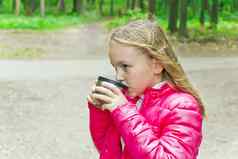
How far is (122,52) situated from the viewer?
6.72 feet

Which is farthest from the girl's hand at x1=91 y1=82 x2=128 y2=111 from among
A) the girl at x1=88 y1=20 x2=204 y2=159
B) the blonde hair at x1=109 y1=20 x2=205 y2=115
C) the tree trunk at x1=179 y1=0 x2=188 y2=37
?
the tree trunk at x1=179 y1=0 x2=188 y2=37

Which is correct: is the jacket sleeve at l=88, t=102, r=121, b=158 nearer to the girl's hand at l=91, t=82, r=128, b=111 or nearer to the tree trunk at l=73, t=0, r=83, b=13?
the girl's hand at l=91, t=82, r=128, b=111

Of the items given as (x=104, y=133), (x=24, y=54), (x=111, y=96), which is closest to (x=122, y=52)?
(x=111, y=96)

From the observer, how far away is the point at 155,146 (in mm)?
1976

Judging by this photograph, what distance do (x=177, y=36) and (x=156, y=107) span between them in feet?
68.4

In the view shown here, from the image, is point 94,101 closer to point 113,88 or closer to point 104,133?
point 113,88

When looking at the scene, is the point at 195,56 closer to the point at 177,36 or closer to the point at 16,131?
the point at 177,36

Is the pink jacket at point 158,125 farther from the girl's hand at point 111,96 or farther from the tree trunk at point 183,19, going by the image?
the tree trunk at point 183,19

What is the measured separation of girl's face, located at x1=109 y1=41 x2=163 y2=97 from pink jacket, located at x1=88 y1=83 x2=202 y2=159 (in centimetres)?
4

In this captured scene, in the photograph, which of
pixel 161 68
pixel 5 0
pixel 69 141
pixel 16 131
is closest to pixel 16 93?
pixel 16 131

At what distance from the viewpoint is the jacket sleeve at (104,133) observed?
2.23 meters

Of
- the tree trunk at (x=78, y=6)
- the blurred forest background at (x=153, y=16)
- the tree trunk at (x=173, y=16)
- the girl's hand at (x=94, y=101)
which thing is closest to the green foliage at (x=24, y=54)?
the blurred forest background at (x=153, y=16)

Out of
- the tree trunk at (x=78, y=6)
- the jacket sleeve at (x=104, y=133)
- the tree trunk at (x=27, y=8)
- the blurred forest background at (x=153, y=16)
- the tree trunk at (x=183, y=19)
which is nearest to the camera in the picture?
the jacket sleeve at (x=104, y=133)

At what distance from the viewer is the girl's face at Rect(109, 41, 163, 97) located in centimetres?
205
